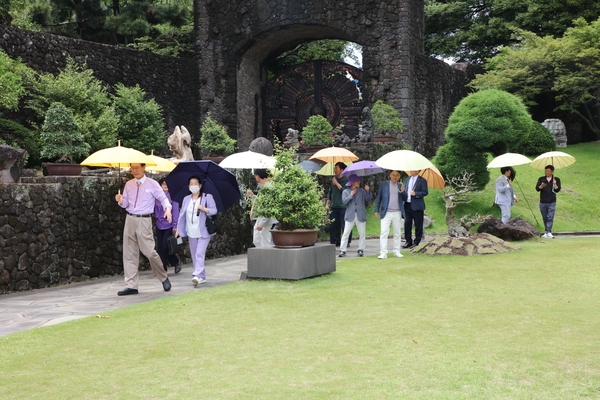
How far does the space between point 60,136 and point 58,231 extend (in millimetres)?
3441

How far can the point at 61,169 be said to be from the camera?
1269cm

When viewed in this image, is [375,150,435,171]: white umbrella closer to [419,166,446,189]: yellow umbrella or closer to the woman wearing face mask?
[419,166,446,189]: yellow umbrella

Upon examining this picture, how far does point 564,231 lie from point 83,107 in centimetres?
1195

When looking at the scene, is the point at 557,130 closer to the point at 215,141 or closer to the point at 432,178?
the point at 215,141

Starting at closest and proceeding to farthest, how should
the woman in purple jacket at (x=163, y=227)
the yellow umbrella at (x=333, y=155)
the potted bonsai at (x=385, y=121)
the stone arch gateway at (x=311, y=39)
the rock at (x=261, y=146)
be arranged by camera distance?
the woman in purple jacket at (x=163, y=227)
the yellow umbrella at (x=333, y=155)
the rock at (x=261, y=146)
the potted bonsai at (x=385, y=121)
the stone arch gateway at (x=311, y=39)

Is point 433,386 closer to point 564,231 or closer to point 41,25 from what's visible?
point 564,231

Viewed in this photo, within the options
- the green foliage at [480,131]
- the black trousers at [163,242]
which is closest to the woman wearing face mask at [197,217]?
the black trousers at [163,242]

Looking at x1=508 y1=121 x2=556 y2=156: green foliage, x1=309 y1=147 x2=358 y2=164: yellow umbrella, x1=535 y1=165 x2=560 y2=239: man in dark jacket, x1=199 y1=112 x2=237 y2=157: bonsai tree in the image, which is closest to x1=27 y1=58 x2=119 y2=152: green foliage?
x1=199 y1=112 x2=237 y2=157: bonsai tree

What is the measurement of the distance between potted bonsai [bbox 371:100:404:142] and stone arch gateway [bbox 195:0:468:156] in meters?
1.37

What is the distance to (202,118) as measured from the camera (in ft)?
84.8

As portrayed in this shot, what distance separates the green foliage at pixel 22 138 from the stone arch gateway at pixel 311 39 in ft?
31.7

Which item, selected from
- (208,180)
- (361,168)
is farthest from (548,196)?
(208,180)

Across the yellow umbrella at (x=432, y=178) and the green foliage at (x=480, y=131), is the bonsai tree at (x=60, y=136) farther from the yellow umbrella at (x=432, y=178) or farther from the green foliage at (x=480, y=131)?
the green foliage at (x=480, y=131)

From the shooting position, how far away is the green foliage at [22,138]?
16562 millimetres
